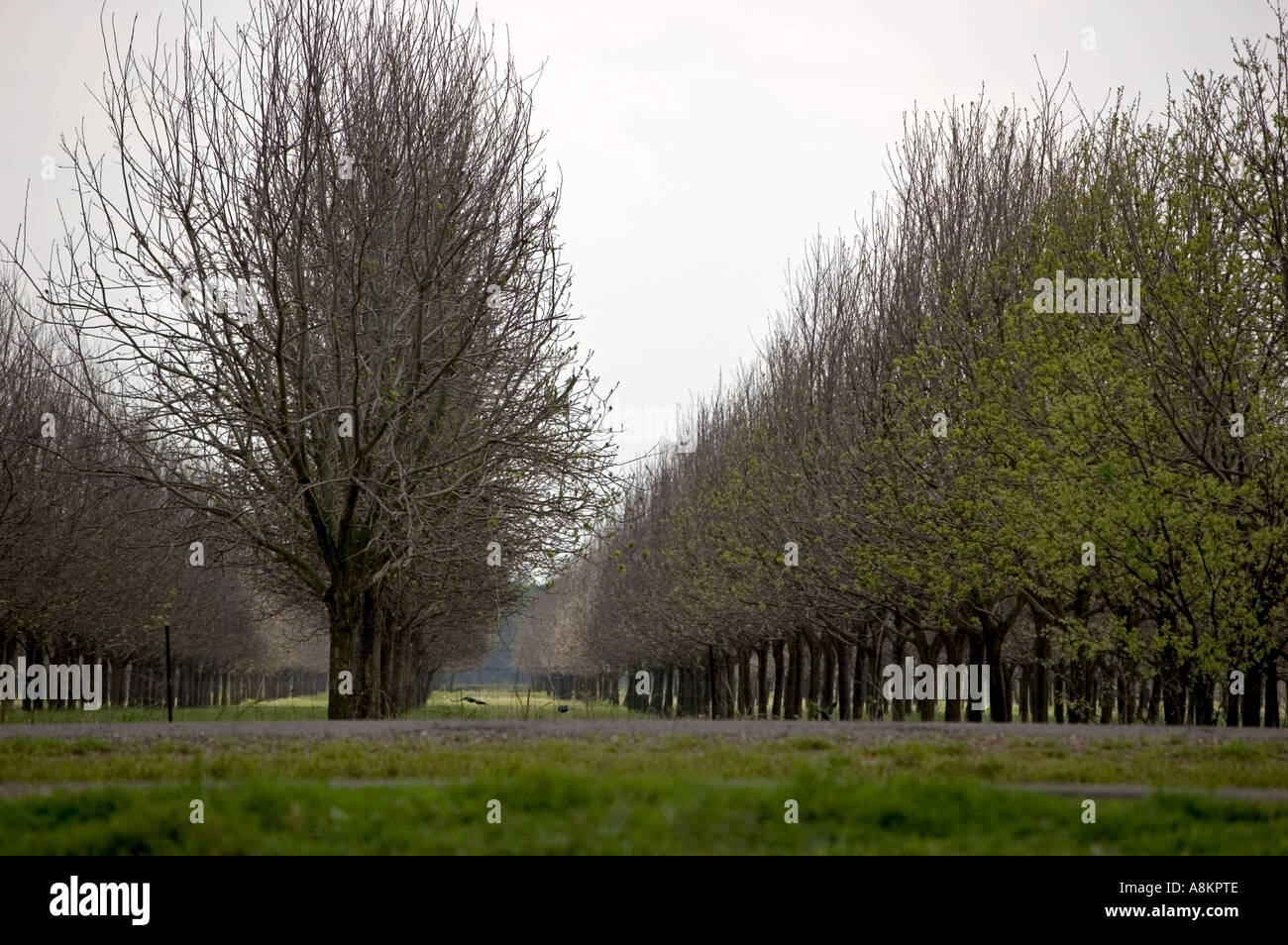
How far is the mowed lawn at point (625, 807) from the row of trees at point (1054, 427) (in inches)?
280

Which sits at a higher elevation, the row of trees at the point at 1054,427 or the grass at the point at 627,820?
the row of trees at the point at 1054,427

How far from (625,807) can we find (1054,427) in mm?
11551

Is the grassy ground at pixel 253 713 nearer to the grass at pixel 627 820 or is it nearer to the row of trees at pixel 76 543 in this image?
the row of trees at pixel 76 543

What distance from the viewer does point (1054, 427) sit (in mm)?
17016

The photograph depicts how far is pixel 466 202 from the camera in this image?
59.7 ft

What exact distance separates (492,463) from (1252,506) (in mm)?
10044

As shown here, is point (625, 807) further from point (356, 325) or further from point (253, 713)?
point (253, 713)

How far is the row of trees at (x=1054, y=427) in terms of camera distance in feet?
53.0

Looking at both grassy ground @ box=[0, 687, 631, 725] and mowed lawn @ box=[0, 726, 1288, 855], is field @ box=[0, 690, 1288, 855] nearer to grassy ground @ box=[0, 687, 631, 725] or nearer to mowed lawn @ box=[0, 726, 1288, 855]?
mowed lawn @ box=[0, 726, 1288, 855]

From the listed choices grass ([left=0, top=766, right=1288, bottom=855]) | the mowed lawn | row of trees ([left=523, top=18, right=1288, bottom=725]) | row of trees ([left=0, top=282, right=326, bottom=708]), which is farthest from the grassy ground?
grass ([left=0, top=766, right=1288, bottom=855])

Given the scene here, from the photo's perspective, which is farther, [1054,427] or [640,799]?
[1054,427]

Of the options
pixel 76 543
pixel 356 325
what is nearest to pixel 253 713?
pixel 76 543

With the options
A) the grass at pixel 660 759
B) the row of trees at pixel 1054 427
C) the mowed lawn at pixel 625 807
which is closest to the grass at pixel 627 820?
the mowed lawn at pixel 625 807
